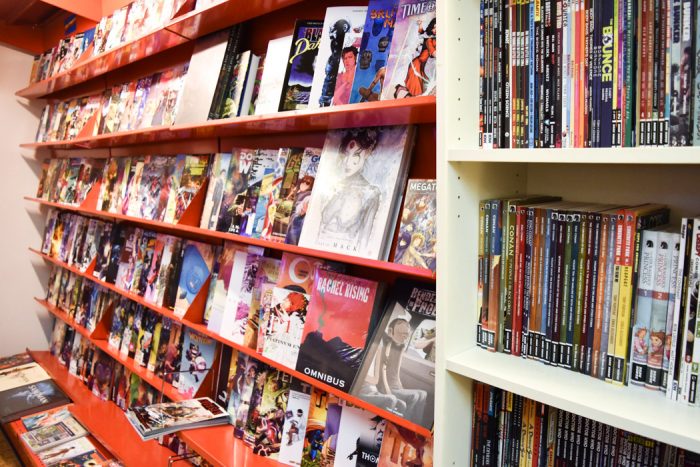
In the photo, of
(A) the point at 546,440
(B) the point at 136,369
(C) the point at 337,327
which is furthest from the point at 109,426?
(A) the point at 546,440

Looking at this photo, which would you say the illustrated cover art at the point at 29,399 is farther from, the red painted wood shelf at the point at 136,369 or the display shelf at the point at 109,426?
the red painted wood shelf at the point at 136,369

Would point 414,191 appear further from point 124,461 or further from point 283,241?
point 124,461

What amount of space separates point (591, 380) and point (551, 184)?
0.46m

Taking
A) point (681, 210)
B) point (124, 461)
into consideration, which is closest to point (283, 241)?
point (681, 210)

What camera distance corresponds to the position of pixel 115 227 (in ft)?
9.67

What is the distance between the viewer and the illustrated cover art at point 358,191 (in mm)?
1422

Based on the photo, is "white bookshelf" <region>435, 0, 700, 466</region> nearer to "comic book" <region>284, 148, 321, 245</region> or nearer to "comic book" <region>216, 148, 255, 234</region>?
"comic book" <region>284, 148, 321, 245</region>

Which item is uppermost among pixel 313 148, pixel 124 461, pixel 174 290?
pixel 313 148

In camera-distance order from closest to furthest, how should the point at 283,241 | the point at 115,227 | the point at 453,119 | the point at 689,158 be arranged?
the point at 689,158 → the point at 453,119 → the point at 283,241 → the point at 115,227

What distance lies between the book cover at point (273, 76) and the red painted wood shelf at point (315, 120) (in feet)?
0.25

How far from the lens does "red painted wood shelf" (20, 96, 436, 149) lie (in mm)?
1229

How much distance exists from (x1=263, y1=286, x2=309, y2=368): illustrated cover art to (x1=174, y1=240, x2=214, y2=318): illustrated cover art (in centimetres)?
57

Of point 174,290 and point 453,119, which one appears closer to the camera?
point 453,119

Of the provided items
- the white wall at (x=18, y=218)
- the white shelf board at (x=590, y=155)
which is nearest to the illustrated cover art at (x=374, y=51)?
the white shelf board at (x=590, y=155)
